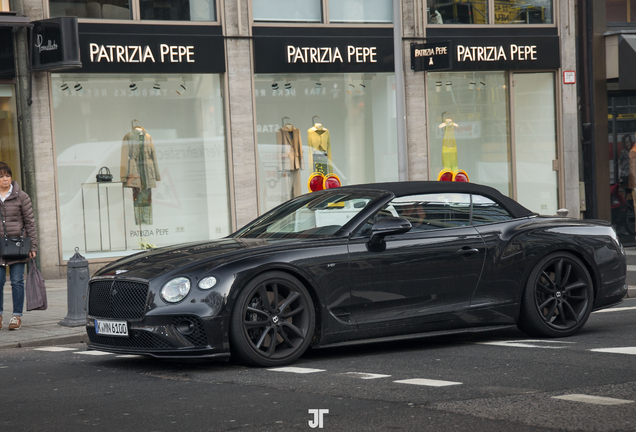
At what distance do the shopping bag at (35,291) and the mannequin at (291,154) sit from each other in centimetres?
757

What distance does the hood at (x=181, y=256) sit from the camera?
7277 millimetres

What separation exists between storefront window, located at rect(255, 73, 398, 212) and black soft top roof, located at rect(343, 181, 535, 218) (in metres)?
9.09

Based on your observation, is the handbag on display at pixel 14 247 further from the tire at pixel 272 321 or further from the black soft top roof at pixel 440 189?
the tire at pixel 272 321

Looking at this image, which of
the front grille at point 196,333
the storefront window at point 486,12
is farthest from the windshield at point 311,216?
the storefront window at point 486,12

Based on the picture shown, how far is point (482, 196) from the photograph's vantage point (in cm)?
869

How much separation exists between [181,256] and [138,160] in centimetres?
940

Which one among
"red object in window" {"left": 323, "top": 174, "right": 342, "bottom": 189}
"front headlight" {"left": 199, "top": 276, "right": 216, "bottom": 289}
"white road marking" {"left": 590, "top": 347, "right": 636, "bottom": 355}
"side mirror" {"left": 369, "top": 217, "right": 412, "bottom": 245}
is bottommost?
"white road marking" {"left": 590, "top": 347, "right": 636, "bottom": 355}

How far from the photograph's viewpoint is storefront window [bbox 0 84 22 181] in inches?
604

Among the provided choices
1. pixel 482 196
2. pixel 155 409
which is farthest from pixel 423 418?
pixel 482 196

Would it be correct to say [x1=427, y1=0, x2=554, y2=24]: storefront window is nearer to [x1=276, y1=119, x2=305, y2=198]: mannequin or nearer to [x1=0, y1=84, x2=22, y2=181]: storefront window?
[x1=276, y1=119, x2=305, y2=198]: mannequin

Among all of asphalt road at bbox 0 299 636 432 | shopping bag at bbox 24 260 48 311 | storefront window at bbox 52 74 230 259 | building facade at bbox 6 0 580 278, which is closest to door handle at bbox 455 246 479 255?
asphalt road at bbox 0 299 636 432

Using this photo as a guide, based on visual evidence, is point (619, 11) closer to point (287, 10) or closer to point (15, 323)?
point (287, 10)

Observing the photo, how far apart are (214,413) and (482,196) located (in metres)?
3.93

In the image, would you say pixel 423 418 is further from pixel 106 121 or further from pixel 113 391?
pixel 106 121
